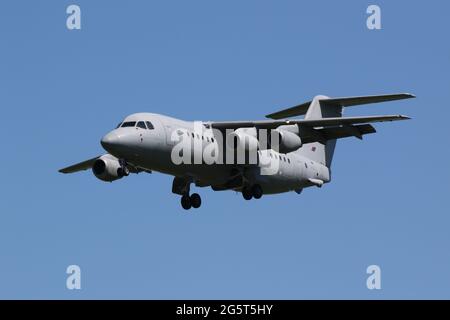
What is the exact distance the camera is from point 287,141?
2964 cm

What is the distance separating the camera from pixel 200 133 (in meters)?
28.8

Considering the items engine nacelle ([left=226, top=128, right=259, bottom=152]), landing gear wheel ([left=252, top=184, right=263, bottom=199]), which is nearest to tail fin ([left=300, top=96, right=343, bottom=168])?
landing gear wheel ([left=252, top=184, right=263, bottom=199])

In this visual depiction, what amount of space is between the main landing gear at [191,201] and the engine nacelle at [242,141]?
1.81 metres

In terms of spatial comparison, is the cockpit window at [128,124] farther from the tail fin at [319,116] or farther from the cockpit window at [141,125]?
the tail fin at [319,116]

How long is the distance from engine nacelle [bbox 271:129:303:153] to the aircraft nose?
497cm

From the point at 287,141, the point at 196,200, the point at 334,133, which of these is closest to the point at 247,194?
the point at 196,200

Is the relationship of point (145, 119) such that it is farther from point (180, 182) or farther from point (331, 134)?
point (331, 134)

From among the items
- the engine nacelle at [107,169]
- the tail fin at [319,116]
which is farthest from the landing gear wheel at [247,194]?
the engine nacelle at [107,169]

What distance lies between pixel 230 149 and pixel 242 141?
45 cm

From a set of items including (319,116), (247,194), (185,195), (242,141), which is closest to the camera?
(242,141)

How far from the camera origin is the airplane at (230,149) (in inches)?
1078

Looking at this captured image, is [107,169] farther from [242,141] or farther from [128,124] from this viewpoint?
[242,141]

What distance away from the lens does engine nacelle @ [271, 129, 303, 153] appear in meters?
29.6

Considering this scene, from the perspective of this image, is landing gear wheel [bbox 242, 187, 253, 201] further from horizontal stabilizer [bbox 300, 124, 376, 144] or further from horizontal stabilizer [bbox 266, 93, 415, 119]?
horizontal stabilizer [bbox 266, 93, 415, 119]
